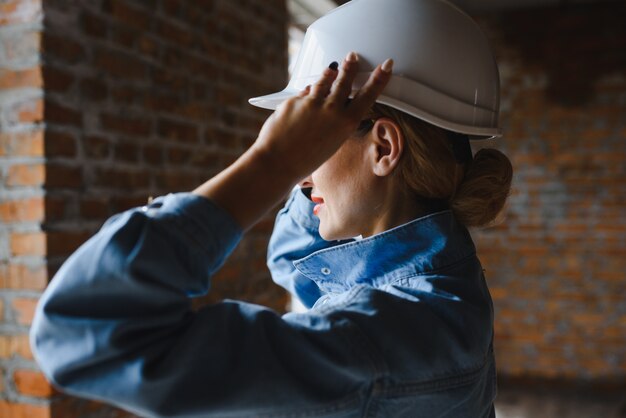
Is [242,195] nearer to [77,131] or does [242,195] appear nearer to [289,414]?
[289,414]

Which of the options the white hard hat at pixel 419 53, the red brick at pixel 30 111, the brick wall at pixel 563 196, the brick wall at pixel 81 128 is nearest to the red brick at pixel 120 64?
the brick wall at pixel 81 128

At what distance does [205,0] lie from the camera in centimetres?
198

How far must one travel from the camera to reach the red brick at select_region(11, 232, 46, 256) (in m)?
1.32

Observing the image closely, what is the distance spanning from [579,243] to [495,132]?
3.61 meters

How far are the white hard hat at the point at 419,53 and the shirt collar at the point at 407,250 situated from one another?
0.19m

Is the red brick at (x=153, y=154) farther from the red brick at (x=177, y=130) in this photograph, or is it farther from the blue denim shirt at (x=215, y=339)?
the blue denim shirt at (x=215, y=339)

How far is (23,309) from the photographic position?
1.36 m

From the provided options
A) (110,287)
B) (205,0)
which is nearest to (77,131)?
(205,0)

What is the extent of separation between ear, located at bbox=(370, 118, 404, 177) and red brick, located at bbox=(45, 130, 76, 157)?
817 mm

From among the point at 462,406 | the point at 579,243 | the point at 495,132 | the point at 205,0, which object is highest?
the point at 205,0

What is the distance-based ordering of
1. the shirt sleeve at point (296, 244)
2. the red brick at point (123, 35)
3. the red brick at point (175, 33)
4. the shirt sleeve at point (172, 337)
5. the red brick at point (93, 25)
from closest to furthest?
1. the shirt sleeve at point (172, 337)
2. the shirt sleeve at point (296, 244)
3. the red brick at point (93, 25)
4. the red brick at point (123, 35)
5. the red brick at point (175, 33)

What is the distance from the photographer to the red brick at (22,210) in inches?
51.8

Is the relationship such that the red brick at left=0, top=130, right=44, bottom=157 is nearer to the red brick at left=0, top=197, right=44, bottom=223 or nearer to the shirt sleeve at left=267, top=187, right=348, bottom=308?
the red brick at left=0, top=197, right=44, bottom=223

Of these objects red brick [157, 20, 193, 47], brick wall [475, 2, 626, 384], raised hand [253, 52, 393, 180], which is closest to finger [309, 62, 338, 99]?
raised hand [253, 52, 393, 180]
